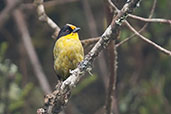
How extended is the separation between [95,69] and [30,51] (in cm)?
111

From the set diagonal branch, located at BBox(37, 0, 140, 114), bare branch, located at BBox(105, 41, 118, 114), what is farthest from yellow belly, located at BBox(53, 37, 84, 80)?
diagonal branch, located at BBox(37, 0, 140, 114)

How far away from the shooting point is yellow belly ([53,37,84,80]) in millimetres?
3539

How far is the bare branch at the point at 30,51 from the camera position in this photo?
5105 millimetres

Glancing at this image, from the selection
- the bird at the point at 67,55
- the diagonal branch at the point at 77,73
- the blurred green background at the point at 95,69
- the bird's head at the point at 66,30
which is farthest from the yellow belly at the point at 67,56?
the blurred green background at the point at 95,69

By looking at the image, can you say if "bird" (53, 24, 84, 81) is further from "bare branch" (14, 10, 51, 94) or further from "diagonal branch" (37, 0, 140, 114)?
"bare branch" (14, 10, 51, 94)

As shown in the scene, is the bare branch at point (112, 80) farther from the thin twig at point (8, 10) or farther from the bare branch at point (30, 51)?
the thin twig at point (8, 10)

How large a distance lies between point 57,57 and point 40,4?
58 cm

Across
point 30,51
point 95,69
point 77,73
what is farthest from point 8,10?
point 77,73

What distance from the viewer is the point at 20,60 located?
5.71 metres

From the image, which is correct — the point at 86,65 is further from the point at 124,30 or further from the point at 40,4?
the point at 124,30

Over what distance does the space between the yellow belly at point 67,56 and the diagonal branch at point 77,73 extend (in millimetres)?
584

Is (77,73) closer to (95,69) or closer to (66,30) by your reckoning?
(66,30)

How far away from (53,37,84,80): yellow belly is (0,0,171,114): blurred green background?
0.96m

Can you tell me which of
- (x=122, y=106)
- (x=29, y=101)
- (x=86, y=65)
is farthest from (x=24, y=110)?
(x=86, y=65)
